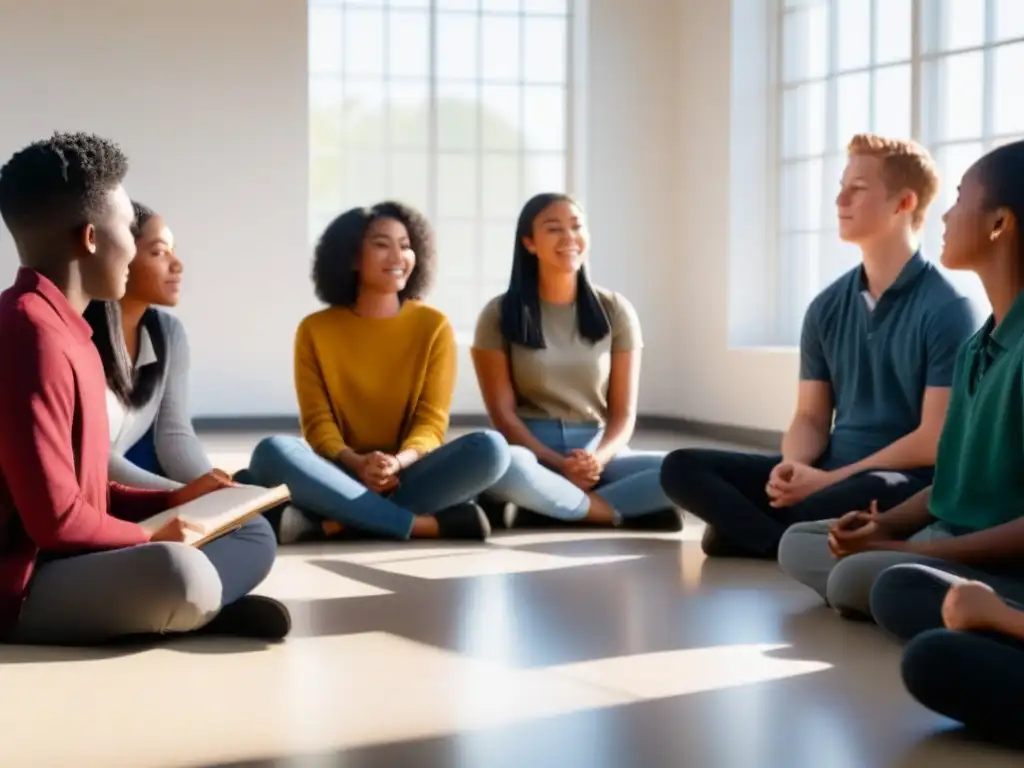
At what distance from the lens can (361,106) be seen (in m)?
10.1

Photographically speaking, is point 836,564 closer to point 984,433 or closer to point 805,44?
point 984,433

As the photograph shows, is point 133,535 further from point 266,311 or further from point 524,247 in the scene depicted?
point 266,311

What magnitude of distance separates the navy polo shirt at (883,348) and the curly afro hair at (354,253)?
144cm

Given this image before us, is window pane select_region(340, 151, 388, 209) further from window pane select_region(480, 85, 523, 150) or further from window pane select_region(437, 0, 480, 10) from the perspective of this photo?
window pane select_region(437, 0, 480, 10)

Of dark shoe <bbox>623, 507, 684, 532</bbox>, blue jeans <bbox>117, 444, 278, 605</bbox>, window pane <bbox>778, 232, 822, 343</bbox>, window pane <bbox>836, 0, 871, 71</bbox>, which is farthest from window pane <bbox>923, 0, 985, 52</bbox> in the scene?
blue jeans <bbox>117, 444, 278, 605</bbox>

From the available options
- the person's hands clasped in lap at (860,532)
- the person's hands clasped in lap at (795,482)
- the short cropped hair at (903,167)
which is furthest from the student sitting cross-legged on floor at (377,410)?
the person's hands clasped in lap at (860,532)

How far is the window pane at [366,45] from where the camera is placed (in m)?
10.0

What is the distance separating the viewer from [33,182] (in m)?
3.13

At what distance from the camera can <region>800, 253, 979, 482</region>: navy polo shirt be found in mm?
4008

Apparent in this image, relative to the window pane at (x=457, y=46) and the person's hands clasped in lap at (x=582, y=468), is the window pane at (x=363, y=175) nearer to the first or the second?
the window pane at (x=457, y=46)

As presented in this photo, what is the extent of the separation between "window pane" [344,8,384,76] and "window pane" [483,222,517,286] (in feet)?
4.02

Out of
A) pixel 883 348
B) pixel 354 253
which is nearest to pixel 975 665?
pixel 883 348

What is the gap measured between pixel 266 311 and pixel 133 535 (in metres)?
6.55

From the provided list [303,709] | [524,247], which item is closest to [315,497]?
[524,247]
